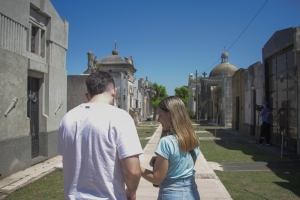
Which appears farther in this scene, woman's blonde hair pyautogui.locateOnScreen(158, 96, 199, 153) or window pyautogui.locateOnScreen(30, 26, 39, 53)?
window pyautogui.locateOnScreen(30, 26, 39, 53)

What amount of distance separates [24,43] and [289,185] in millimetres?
6977

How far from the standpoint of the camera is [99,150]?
224 cm

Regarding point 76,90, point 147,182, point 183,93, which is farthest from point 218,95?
point 183,93

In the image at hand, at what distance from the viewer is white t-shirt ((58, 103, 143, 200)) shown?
2.22 meters

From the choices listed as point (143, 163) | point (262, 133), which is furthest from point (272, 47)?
point (143, 163)

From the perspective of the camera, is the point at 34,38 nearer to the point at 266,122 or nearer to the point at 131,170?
the point at 131,170

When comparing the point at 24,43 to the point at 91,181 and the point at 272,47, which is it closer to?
the point at 91,181

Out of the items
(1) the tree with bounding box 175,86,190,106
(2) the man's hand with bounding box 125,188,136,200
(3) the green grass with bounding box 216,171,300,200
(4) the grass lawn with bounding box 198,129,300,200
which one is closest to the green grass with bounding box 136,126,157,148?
(4) the grass lawn with bounding box 198,129,300,200

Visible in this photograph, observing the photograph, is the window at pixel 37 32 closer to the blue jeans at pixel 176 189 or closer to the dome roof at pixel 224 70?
the blue jeans at pixel 176 189

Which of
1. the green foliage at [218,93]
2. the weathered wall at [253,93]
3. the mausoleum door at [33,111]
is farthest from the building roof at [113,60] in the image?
the mausoleum door at [33,111]

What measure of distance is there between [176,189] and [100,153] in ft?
2.64

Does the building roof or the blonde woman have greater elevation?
the building roof

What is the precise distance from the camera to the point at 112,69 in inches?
1180

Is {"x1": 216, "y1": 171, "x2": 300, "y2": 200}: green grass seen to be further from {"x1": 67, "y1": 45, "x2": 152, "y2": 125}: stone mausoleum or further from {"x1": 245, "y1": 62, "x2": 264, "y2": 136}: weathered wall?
{"x1": 67, "y1": 45, "x2": 152, "y2": 125}: stone mausoleum
